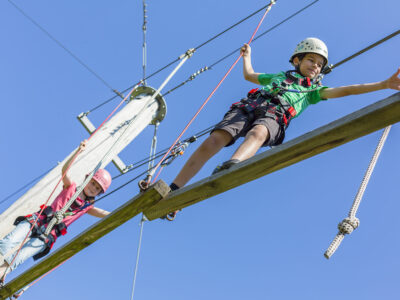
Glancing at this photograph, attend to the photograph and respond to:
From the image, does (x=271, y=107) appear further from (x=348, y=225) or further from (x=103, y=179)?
(x=103, y=179)

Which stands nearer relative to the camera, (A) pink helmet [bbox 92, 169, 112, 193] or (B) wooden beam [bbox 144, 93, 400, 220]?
(B) wooden beam [bbox 144, 93, 400, 220]

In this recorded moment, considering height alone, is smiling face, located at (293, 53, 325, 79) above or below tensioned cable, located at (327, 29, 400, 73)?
above

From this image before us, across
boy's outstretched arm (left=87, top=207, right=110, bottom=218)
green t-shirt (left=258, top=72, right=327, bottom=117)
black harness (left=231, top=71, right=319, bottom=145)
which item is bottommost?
boy's outstretched arm (left=87, top=207, right=110, bottom=218)

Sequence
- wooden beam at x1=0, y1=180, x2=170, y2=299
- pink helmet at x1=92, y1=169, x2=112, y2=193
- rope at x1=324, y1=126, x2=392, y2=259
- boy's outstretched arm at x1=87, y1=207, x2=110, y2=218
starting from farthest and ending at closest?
boy's outstretched arm at x1=87, y1=207, x2=110, y2=218 < pink helmet at x1=92, y1=169, x2=112, y2=193 < wooden beam at x1=0, y1=180, x2=170, y2=299 < rope at x1=324, y1=126, x2=392, y2=259

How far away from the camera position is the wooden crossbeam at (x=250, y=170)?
104 inches

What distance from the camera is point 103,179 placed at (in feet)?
17.1

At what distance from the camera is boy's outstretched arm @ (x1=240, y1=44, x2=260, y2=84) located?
4.42 m

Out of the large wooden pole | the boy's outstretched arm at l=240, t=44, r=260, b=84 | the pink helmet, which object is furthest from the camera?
the pink helmet

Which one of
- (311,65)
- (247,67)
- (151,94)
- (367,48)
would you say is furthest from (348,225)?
(151,94)

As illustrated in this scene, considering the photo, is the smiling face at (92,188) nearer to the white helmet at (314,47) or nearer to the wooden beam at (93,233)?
the wooden beam at (93,233)

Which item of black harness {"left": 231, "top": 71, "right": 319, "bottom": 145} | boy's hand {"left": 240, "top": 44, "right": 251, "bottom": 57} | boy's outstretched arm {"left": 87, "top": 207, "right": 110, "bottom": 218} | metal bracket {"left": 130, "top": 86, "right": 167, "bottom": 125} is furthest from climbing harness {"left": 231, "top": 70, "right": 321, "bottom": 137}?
metal bracket {"left": 130, "top": 86, "right": 167, "bottom": 125}

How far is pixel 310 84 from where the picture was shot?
4.12 metres

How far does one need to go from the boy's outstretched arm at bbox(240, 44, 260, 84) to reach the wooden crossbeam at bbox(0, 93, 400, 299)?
4.89 ft

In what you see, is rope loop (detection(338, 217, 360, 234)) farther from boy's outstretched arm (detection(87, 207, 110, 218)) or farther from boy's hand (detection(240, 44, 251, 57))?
boy's outstretched arm (detection(87, 207, 110, 218))
